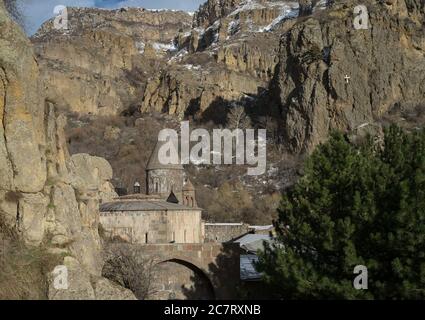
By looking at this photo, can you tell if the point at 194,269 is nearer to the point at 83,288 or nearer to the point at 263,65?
the point at 83,288

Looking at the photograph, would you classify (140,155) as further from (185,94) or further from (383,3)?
(383,3)

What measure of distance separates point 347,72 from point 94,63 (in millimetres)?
78249

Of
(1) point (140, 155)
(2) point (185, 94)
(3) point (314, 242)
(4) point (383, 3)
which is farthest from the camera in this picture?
(2) point (185, 94)

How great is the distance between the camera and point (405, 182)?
53.9 ft

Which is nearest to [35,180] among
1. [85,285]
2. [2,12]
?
[85,285]

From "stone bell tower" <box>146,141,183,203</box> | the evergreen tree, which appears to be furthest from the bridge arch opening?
"stone bell tower" <box>146,141,183,203</box>

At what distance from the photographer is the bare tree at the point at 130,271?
19.1 meters

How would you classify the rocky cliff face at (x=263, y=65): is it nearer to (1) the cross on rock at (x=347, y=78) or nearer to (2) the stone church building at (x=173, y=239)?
(1) the cross on rock at (x=347, y=78)

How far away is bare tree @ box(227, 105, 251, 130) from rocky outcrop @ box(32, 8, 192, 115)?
81.3 ft

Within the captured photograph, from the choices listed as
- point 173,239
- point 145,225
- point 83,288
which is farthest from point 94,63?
point 83,288
